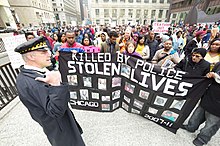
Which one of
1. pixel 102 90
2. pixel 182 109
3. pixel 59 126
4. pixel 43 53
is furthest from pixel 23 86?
pixel 182 109

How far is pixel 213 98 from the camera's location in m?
1.58

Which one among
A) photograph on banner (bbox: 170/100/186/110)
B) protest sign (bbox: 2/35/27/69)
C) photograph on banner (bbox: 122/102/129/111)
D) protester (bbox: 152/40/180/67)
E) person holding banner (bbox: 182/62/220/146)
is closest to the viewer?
person holding banner (bbox: 182/62/220/146)

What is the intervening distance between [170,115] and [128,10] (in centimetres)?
5279

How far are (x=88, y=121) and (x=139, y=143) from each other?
106 cm

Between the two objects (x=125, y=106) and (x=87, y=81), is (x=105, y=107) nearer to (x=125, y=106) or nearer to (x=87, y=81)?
(x=125, y=106)

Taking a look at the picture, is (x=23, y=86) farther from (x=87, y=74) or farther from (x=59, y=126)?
(x=87, y=74)

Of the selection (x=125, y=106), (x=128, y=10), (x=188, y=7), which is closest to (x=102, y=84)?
(x=125, y=106)

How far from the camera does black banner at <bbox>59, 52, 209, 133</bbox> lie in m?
1.72

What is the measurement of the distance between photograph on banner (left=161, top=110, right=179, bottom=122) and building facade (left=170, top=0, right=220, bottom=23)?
27363mm

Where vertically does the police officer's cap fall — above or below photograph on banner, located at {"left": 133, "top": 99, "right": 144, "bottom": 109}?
above

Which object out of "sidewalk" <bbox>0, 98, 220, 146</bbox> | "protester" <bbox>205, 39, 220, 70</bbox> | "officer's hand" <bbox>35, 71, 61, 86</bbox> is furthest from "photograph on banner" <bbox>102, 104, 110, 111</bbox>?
"protester" <bbox>205, 39, 220, 70</bbox>

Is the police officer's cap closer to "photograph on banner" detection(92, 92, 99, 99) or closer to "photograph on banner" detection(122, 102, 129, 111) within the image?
"photograph on banner" detection(92, 92, 99, 99)

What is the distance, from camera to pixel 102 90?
2.26 meters

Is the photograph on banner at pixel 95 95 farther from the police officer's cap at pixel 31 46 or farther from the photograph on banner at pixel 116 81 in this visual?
the police officer's cap at pixel 31 46
